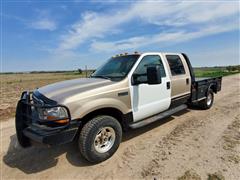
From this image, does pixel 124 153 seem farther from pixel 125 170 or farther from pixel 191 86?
pixel 191 86

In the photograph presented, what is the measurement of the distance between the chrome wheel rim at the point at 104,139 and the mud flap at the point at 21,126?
4.04ft

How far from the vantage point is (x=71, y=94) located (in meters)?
2.99

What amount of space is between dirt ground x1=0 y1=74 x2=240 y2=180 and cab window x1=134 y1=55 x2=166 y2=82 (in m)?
1.43

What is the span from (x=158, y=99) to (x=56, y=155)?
99.4 inches

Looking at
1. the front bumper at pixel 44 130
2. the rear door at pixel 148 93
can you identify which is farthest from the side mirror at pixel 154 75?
the front bumper at pixel 44 130

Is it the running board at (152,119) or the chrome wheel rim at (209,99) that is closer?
the running board at (152,119)

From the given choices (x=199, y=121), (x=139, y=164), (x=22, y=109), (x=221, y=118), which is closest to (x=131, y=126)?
(x=139, y=164)

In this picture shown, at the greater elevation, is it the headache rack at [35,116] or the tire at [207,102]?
the headache rack at [35,116]

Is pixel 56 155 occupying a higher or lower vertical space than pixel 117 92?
lower

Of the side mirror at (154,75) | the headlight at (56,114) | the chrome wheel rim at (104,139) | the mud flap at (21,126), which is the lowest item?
the chrome wheel rim at (104,139)

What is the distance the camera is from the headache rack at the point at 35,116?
2.82 m

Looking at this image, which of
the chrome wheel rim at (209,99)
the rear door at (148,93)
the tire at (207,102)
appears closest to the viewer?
the rear door at (148,93)

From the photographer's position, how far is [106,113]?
351 cm

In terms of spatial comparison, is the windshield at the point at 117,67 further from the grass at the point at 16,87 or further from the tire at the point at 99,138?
the grass at the point at 16,87
